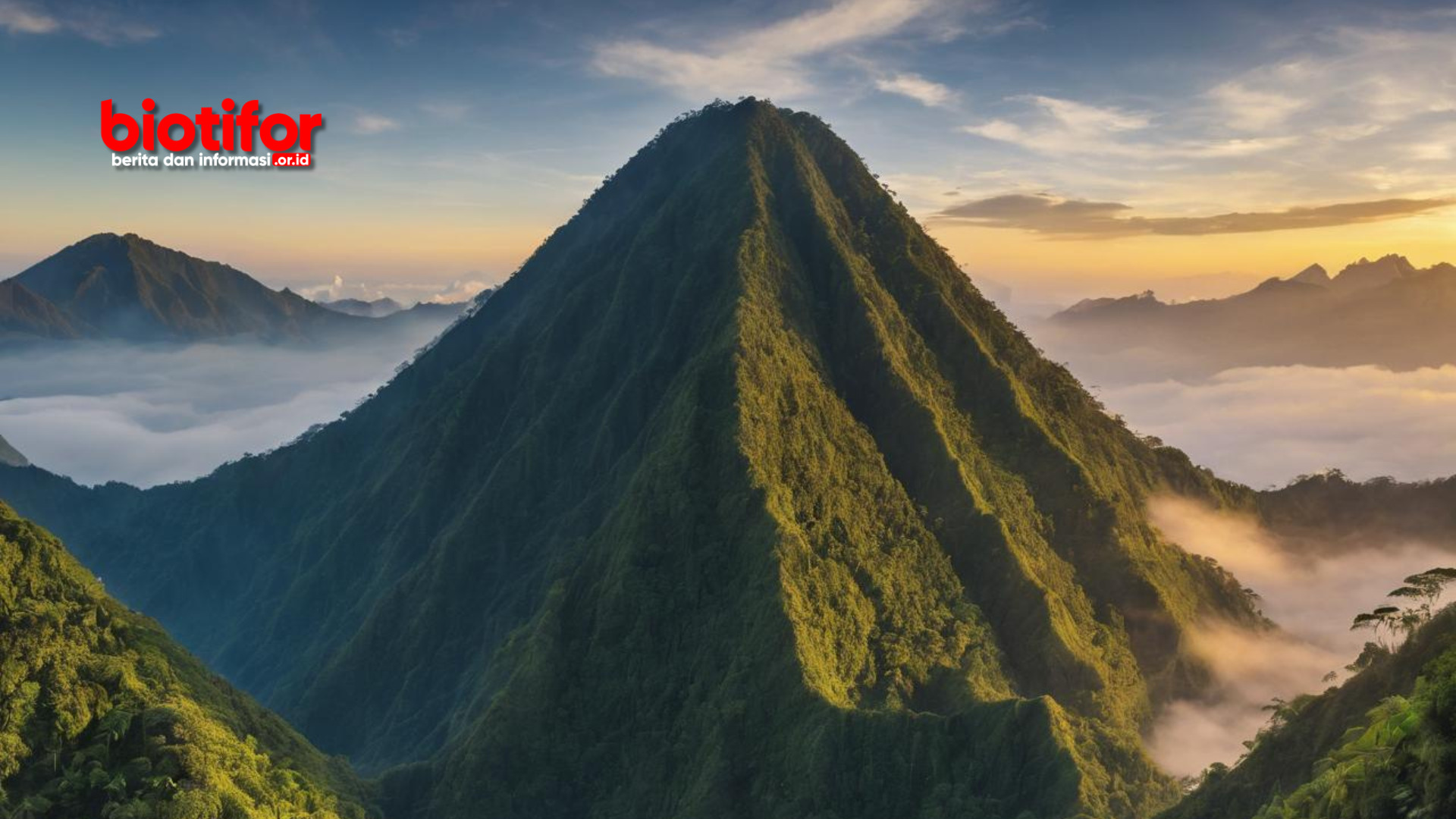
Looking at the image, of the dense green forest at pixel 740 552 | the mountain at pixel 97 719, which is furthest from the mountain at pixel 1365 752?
the mountain at pixel 97 719

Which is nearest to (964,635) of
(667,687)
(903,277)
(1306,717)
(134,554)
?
(667,687)

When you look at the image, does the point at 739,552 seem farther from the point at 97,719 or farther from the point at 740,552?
the point at 97,719

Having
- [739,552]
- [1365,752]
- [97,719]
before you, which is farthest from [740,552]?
[1365,752]

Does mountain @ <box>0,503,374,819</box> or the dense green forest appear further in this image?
the dense green forest

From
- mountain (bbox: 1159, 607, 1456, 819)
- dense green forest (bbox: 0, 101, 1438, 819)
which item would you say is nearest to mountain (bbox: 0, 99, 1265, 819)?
dense green forest (bbox: 0, 101, 1438, 819)

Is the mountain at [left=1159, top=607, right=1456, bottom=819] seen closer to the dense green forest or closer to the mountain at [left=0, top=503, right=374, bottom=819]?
the dense green forest
